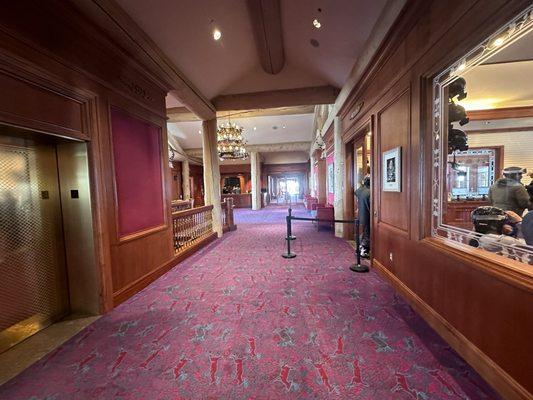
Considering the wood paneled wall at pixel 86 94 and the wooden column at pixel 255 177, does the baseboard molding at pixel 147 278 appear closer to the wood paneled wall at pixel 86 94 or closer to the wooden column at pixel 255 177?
the wood paneled wall at pixel 86 94

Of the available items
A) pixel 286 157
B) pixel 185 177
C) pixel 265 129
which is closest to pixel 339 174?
pixel 265 129

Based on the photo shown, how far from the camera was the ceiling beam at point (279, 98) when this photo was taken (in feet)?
18.5

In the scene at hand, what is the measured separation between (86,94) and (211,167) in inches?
157

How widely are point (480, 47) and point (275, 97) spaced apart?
455 cm

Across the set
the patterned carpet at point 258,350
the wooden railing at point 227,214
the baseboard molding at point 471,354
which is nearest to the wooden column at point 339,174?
the patterned carpet at point 258,350

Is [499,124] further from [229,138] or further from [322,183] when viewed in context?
[229,138]

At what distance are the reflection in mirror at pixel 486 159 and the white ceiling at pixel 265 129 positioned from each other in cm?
741

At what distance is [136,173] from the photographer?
131 inches

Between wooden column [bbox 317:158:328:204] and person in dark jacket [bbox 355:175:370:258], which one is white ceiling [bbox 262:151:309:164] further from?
person in dark jacket [bbox 355:175:370:258]

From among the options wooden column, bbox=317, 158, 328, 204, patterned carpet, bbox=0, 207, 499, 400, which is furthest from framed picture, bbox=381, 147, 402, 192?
wooden column, bbox=317, 158, 328, 204

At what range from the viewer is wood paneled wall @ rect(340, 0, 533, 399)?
147 cm

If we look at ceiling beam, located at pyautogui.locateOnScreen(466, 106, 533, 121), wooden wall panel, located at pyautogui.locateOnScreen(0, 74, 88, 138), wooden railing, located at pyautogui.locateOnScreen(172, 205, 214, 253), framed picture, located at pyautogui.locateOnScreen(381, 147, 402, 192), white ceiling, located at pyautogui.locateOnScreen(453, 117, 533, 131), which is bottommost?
wooden railing, located at pyautogui.locateOnScreen(172, 205, 214, 253)

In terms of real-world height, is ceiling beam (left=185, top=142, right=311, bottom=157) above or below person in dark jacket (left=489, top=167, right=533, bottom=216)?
above

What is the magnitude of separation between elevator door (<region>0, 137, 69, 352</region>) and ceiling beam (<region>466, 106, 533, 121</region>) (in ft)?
21.5
